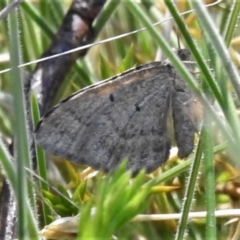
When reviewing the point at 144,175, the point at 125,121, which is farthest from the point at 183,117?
the point at 144,175

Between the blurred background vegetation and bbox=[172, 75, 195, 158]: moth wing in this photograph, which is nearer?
the blurred background vegetation

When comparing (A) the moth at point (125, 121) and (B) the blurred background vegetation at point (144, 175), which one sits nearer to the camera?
(B) the blurred background vegetation at point (144, 175)

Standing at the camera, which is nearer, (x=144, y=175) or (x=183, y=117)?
(x=144, y=175)

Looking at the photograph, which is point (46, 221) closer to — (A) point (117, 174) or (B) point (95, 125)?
(B) point (95, 125)

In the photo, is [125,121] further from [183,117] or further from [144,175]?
[144,175]
